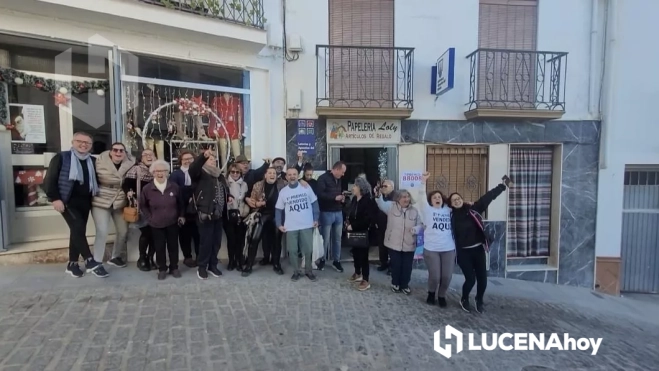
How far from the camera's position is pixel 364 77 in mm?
7387

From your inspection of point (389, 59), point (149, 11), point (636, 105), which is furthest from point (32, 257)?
point (636, 105)

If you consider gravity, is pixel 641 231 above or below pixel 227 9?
below

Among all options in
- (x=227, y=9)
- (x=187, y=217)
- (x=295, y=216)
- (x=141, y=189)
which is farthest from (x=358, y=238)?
(x=227, y=9)

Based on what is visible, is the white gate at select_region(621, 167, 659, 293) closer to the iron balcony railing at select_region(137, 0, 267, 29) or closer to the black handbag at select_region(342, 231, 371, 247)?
the black handbag at select_region(342, 231, 371, 247)

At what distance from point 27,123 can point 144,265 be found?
9.41ft

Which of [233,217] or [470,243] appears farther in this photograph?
[233,217]

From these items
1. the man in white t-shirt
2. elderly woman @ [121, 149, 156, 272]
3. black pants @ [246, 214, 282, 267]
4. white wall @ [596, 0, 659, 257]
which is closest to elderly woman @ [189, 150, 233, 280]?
black pants @ [246, 214, 282, 267]

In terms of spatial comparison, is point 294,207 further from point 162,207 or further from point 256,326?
point 256,326

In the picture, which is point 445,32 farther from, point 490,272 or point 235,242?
point 235,242

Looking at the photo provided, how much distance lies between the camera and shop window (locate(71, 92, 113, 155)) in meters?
5.95

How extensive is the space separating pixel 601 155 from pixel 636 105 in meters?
1.29

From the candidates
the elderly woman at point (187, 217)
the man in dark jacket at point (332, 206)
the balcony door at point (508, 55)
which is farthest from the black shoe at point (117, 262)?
the balcony door at point (508, 55)

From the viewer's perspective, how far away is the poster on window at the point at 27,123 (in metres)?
5.55

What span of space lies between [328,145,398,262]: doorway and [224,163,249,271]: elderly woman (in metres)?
2.41
